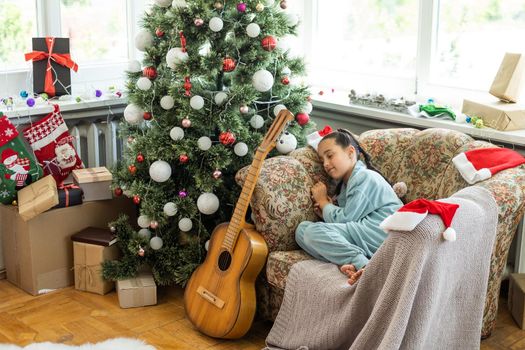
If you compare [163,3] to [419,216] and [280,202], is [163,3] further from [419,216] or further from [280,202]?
[419,216]

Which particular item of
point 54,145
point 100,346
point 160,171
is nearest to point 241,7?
point 160,171

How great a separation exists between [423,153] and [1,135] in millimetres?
1975

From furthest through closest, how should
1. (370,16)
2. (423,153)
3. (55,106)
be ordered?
1. (370,16)
2. (55,106)
3. (423,153)

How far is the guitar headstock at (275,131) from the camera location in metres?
3.22

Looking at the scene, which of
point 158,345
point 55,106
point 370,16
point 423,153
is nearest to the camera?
point 158,345

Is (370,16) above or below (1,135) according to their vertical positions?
above

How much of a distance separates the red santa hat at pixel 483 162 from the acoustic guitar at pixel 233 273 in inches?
29.5

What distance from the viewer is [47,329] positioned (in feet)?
11.0

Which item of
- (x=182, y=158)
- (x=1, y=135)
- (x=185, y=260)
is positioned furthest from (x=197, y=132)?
(x=1, y=135)

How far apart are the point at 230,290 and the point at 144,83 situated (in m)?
1.02

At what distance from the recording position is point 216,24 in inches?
130

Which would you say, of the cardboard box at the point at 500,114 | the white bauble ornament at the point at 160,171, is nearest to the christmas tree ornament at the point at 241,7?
the white bauble ornament at the point at 160,171

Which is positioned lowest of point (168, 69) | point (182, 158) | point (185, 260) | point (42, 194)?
point (185, 260)

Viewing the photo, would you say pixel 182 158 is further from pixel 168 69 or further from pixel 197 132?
pixel 168 69
